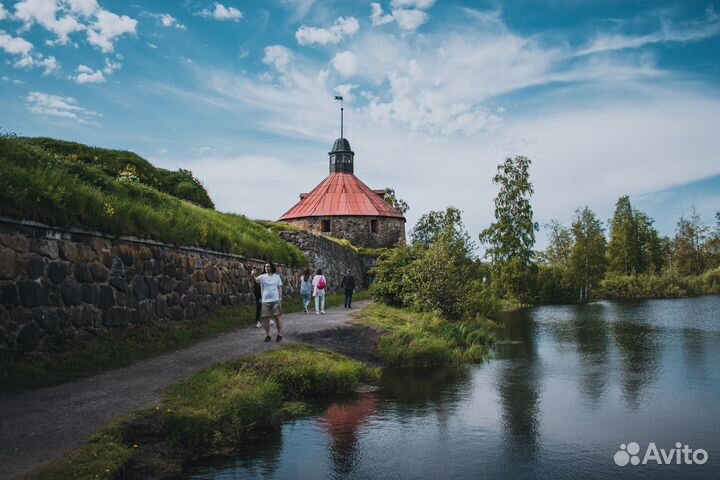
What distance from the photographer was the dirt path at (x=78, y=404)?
19.7 ft

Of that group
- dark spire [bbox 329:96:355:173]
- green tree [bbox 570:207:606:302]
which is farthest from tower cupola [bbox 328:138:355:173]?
green tree [bbox 570:207:606:302]

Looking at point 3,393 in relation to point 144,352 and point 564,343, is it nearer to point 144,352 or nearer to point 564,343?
point 144,352

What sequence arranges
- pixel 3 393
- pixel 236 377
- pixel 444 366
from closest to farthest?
1. pixel 3 393
2. pixel 236 377
3. pixel 444 366

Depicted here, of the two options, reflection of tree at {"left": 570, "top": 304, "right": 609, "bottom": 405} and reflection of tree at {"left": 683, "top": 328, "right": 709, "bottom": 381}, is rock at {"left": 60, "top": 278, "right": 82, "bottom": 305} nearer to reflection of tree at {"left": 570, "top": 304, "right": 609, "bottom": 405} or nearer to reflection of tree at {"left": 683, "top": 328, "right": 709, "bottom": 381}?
reflection of tree at {"left": 570, "top": 304, "right": 609, "bottom": 405}

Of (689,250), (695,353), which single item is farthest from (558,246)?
(695,353)

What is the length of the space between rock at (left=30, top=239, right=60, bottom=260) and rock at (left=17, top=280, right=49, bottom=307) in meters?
0.55

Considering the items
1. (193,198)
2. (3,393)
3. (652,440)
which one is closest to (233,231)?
(193,198)

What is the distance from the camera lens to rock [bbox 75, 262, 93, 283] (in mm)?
10453

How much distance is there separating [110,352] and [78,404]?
3.19 metres

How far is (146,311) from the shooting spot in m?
12.6

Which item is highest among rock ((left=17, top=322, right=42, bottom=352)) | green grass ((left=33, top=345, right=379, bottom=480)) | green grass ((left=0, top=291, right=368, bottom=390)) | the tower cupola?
the tower cupola

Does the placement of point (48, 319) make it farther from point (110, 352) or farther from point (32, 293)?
point (110, 352)

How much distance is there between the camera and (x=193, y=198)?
2320cm

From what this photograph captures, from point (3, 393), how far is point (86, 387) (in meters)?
1.05
